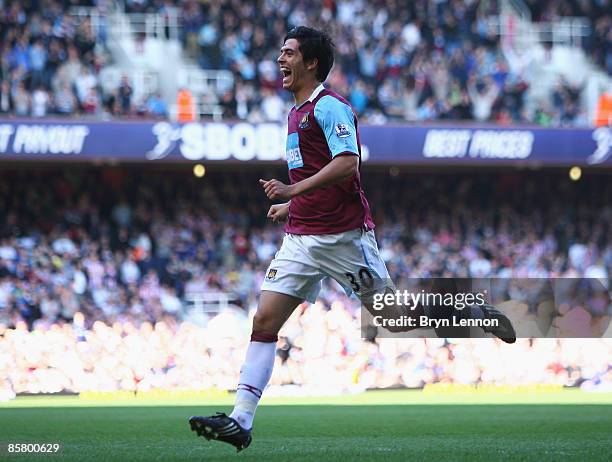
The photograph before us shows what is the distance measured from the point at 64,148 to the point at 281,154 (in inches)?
144

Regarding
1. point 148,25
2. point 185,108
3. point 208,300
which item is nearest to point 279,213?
point 208,300

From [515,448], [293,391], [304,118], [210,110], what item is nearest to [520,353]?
[293,391]

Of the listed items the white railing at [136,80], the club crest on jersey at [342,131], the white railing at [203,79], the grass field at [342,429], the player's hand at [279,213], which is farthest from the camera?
the white railing at [203,79]

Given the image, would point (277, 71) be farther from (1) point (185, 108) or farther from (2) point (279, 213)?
(2) point (279, 213)

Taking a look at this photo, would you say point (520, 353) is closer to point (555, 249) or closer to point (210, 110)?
point (555, 249)

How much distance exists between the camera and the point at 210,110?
66.1 feet

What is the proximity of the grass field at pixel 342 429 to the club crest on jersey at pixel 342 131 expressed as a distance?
1860mm

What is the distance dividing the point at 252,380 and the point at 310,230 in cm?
94

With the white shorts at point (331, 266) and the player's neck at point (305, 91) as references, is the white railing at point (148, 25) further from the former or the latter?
the white shorts at point (331, 266)

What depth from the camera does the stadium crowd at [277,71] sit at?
64.8 ft

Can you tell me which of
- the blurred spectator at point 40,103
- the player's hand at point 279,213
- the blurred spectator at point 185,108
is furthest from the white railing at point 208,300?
the player's hand at point 279,213

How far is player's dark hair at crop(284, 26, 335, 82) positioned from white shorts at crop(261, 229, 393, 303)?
0.98m

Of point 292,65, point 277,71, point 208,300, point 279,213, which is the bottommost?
point 208,300

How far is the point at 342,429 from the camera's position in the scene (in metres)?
9.09
